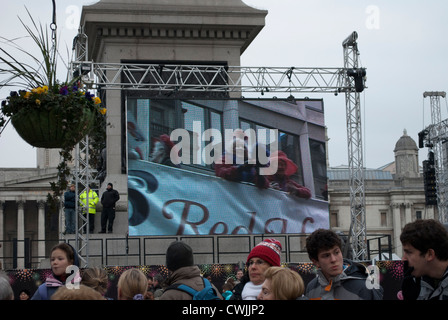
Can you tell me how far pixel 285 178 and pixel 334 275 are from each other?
18.8 meters

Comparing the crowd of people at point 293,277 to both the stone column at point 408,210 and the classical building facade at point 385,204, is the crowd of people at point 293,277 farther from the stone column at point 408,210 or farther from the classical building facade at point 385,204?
the stone column at point 408,210

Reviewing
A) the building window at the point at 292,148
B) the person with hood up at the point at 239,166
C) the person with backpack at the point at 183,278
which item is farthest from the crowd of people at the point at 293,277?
the building window at the point at 292,148

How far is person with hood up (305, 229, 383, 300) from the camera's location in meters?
6.02

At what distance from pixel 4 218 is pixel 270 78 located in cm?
7372

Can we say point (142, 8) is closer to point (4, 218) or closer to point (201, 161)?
point (201, 161)

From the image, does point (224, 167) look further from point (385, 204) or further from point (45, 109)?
point (385, 204)

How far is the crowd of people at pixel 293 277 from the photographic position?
5.11 m

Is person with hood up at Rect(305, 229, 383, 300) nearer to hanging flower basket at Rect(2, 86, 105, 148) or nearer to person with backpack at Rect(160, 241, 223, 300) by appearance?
person with backpack at Rect(160, 241, 223, 300)

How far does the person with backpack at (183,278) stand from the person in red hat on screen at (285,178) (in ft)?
60.2

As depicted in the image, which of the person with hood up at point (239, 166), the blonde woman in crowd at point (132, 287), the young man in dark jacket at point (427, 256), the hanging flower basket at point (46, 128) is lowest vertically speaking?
the blonde woman in crowd at point (132, 287)

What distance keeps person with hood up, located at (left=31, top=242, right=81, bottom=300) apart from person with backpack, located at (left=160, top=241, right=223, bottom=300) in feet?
2.58

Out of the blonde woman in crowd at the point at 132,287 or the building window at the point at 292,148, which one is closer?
the blonde woman in crowd at the point at 132,287

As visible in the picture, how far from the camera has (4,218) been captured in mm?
93062
